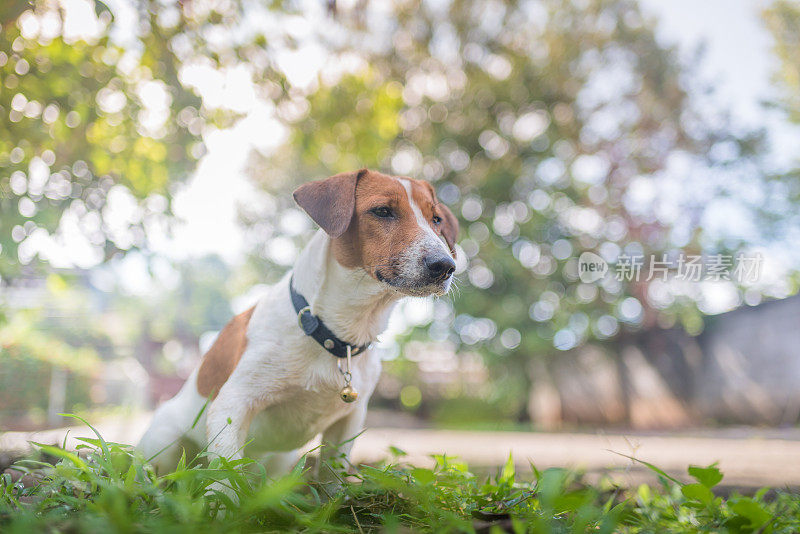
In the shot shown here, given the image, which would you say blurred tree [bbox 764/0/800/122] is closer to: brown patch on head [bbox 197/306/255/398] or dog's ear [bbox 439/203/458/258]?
dog's ear [bbox 439/203/458/258]

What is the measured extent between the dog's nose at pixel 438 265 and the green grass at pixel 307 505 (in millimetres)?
692

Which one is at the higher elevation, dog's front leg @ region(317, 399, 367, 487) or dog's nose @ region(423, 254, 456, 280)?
dog's nose @ region(423, 254, 456, 280)

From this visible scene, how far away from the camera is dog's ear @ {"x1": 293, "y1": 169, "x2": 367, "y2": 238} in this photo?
6.67 feet

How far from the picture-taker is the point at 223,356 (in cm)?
225

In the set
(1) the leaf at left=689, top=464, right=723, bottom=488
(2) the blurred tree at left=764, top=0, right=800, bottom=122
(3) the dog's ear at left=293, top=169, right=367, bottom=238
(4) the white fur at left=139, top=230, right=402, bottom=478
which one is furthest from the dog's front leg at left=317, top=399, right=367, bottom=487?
(2) the blurred tree at left=764, top=0, right=800, bottom=122

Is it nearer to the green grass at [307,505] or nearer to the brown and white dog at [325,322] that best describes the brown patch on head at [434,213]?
the brown and white dog at [325,322]

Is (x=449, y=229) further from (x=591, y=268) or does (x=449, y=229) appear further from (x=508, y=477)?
(x=591, y=268)

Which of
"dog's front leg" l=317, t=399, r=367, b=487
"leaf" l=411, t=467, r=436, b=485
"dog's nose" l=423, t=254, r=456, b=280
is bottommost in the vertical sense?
"dog's front leg" l=317, t=399, r=367, b=487

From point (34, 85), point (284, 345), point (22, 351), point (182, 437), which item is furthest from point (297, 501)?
point (22, 351)

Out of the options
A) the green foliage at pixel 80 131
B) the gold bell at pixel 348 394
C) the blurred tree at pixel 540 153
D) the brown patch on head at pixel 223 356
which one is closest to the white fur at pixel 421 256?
the gold bell at pixel 348 394

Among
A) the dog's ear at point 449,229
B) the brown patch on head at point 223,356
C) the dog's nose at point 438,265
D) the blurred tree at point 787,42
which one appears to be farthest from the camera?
the blurred tree at point 787,42

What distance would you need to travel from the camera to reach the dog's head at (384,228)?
195 centimetres

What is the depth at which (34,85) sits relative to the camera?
3406 millimetres

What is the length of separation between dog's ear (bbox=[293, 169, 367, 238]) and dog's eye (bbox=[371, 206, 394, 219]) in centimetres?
9
